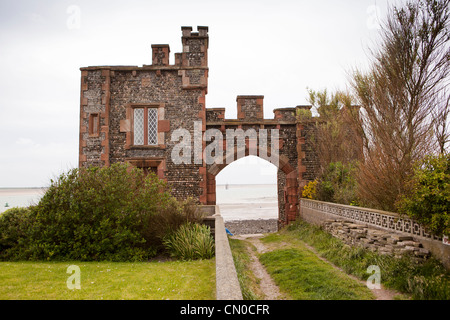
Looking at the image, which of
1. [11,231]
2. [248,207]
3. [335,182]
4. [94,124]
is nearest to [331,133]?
[335,182]

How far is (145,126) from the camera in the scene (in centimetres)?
1453

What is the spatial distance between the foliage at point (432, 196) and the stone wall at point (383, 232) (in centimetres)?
32

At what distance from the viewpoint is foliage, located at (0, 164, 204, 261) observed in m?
7.32

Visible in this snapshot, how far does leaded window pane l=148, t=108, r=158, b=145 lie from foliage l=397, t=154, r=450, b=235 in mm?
10841

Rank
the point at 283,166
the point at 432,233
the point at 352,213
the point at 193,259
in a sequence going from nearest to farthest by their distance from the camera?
the point at 432,233, the point at 193,259, the point at 352,213, the point at 283,166

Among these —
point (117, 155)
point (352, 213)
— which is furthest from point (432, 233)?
point (117, 155)

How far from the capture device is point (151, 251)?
780 cm

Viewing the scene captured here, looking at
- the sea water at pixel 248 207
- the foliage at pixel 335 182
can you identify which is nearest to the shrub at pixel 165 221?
the foliage at pixel 335 182

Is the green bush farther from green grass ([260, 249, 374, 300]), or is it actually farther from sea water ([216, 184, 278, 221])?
sea water ([216, 184, 278, 221])

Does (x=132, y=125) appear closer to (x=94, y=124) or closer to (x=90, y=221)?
(x=94, y=124)

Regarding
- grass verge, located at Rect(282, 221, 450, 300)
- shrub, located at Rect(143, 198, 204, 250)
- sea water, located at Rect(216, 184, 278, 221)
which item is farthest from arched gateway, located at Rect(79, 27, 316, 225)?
sea water, located at Rect(216, 184, 278, 221)
